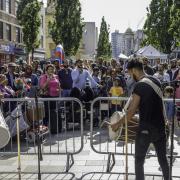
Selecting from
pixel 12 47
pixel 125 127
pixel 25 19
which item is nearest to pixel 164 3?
pixel 25 19

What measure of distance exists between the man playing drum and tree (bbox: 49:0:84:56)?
123 feet

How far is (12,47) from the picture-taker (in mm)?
48906

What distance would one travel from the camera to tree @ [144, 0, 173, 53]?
1465 inches

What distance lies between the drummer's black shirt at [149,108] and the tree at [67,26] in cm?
3764

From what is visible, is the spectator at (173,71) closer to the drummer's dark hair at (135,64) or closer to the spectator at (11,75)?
the spectator at (11,75)

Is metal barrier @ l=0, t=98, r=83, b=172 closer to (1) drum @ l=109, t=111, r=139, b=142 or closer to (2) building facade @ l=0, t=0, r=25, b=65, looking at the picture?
(1) drum @ l=109, t=111, r=139, b=142

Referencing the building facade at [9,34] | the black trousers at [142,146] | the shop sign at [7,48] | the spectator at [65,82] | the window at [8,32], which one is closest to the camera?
the black trousers at [142,146]

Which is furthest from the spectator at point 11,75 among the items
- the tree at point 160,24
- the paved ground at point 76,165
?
the tree at point 160,24

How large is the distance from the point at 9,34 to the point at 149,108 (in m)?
45.3

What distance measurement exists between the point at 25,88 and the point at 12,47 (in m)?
37.3

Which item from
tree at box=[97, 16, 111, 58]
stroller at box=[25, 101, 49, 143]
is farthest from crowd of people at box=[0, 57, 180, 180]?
tree at box=[97, 16, 111, 58]

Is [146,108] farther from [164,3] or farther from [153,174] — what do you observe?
[164,3]

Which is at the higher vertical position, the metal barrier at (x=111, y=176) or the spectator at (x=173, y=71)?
the spectator at (x=173, y=71)

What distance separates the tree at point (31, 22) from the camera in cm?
4325
